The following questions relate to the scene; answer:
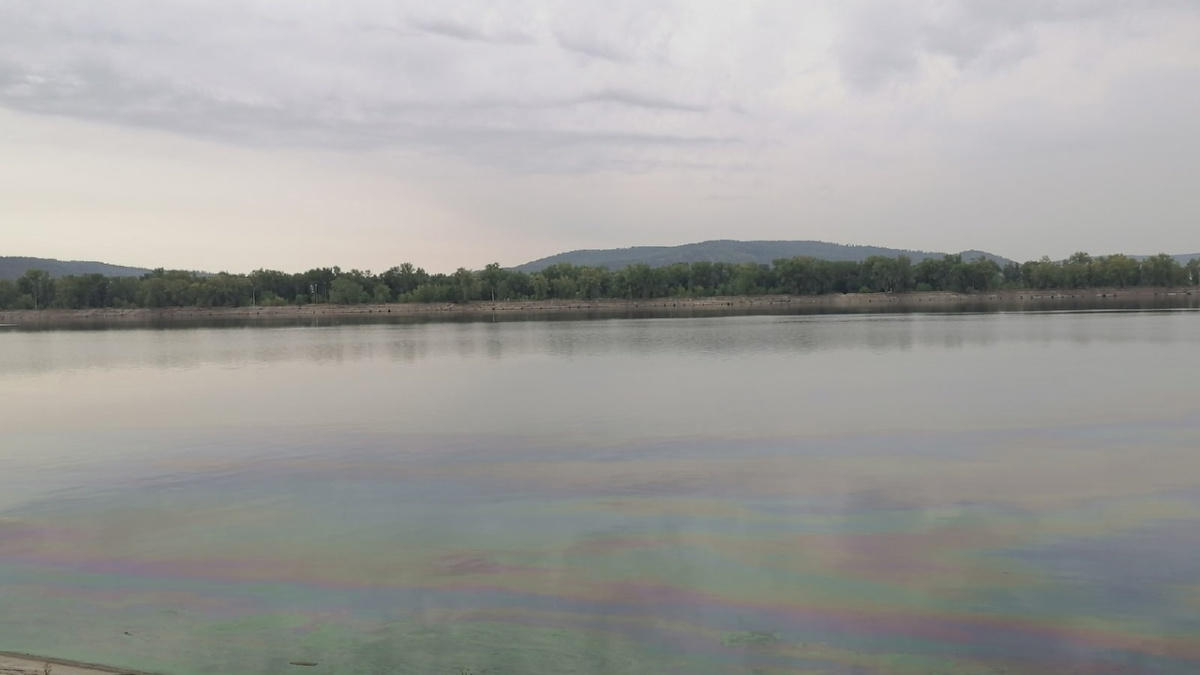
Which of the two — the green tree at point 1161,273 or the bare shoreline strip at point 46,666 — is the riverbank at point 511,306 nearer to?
the green tree at point 1161,273

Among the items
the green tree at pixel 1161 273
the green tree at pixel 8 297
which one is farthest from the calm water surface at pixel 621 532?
the green tree at pixel 8 297

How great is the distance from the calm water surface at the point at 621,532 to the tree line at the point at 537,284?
139 m

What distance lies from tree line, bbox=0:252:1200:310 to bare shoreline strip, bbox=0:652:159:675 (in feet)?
514

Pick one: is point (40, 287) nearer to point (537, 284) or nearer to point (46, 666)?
point (537, 284)

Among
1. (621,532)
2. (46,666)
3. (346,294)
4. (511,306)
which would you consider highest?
(346,294)

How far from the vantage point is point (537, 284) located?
16588cm

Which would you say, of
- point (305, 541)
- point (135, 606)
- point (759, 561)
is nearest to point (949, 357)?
point (759, 561)

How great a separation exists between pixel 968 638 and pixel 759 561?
268 centimetres

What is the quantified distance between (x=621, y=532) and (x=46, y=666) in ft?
21.3

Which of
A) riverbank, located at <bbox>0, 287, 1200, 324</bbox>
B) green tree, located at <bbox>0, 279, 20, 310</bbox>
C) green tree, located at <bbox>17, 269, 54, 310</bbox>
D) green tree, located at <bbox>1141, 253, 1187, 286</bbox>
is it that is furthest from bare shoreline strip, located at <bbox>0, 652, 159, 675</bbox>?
green tree, located at <bbox>0, 279, 20, 310</bbox>

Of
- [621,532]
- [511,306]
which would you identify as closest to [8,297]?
[511,306]

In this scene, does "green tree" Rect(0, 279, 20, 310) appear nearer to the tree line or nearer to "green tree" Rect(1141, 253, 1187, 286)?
the tree line

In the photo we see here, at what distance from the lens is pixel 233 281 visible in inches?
6570

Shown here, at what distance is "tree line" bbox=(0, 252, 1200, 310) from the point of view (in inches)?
6196
